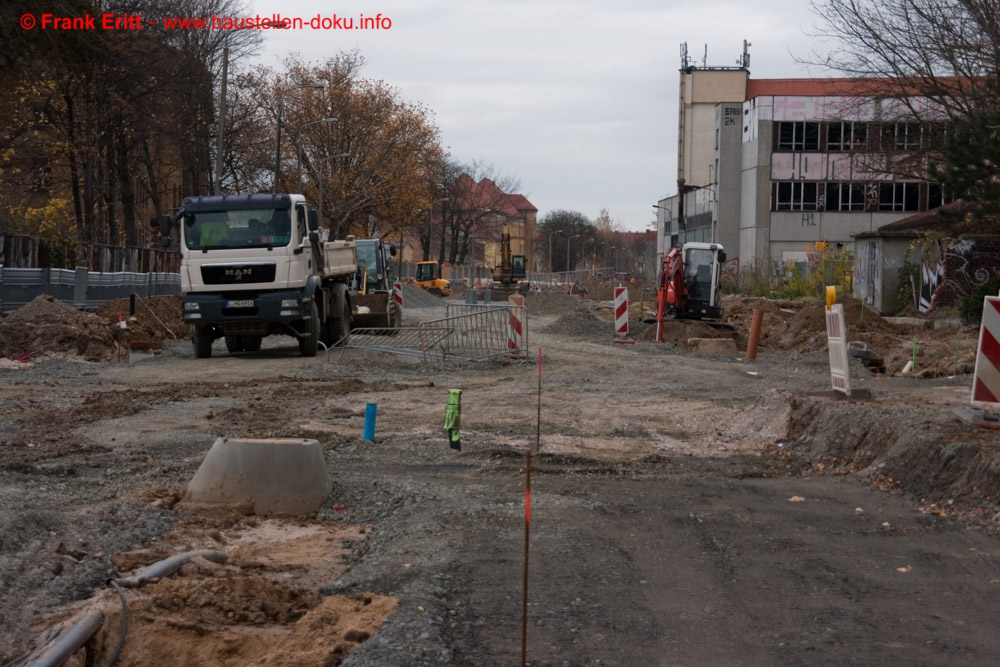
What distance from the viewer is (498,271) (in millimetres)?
83812

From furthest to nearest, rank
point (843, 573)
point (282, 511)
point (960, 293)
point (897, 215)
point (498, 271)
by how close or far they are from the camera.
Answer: point (498, 271) < point (897, 215) < point (960, 293) < point (282, 511) < point (843, 573)

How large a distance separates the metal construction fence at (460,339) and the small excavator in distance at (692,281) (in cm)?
892

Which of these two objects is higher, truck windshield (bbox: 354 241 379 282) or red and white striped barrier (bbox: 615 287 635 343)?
truck windshield (bbox: 354 241 379 282)

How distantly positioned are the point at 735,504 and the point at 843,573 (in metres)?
2.19

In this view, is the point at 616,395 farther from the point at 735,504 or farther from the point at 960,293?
the point at 960,293

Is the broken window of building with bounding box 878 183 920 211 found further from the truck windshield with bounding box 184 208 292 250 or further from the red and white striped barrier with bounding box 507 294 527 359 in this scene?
the truck windshield with bounding box 184 208 292 250

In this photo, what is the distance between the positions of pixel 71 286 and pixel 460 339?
10.8 metres

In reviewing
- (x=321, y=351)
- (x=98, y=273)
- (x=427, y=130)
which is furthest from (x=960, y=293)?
(x=427, y=130)

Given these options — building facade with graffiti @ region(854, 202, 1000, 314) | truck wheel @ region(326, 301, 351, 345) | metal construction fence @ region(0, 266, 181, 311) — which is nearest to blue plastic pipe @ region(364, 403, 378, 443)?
truck wheel @ region(326, 301, 351, 345)

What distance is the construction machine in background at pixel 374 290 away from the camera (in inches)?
1168

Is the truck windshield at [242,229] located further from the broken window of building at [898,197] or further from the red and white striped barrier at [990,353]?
the broken window of building at [898,197]

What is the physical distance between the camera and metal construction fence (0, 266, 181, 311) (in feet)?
86.2

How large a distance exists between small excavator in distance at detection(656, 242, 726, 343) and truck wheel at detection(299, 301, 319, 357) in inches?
468

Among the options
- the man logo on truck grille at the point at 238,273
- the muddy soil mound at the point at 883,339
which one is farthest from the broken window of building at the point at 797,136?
the man logo on truck grille at the point at 238,273
